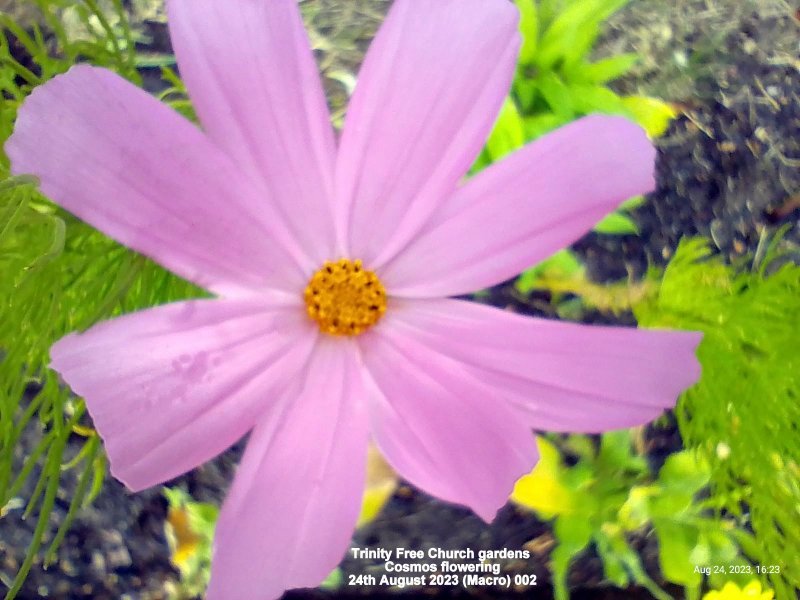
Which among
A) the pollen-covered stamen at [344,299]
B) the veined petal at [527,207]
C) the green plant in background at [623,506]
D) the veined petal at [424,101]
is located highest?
the veined petal at [424,101]

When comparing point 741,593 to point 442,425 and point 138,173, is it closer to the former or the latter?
point 442,425

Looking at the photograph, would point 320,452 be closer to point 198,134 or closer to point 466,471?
point 466,471

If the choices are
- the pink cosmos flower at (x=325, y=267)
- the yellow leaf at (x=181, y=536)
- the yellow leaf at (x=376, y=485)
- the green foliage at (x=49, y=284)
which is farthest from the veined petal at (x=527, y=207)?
the yellow leaf at (x=181, y=536)

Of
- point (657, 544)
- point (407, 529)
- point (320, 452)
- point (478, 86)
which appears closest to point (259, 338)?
point (320, 452)

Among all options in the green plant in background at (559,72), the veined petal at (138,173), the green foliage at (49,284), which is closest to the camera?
the veined petal at (138,173)

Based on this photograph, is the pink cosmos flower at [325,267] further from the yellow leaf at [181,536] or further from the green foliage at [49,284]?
the yellow leaf at [181,536]

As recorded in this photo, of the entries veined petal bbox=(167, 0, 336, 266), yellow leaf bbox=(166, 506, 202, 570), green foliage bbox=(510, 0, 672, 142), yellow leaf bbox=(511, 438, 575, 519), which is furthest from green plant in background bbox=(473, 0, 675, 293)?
yellow leaf bbox=(166, 506, 202, 570)

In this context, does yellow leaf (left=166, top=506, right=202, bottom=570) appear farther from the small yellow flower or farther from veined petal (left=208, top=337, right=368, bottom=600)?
the small yellow flower
